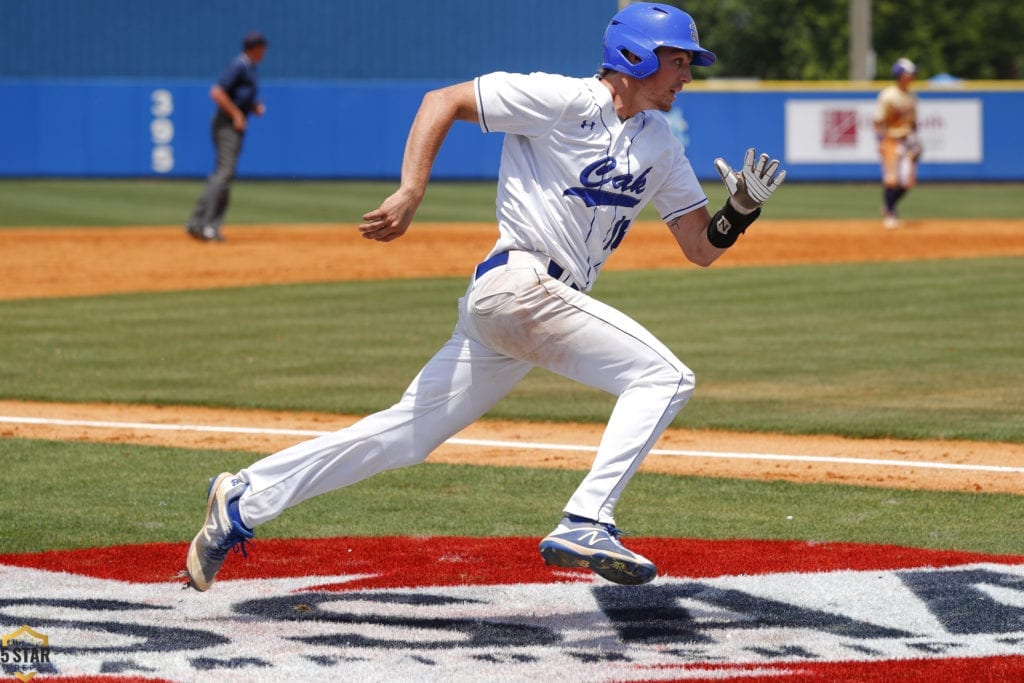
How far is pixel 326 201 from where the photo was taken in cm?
2738

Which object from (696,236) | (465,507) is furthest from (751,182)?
(465,507)

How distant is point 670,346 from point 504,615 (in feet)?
22.9

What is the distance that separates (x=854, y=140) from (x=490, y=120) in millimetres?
28210

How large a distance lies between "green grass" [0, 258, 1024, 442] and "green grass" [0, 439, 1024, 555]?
1.69 metres

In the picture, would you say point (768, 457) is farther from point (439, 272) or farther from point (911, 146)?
point (911, 146)

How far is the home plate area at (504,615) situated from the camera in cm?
448

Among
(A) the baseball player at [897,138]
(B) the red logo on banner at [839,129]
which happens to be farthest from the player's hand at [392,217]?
(B) the red logo on banner at [839,129]

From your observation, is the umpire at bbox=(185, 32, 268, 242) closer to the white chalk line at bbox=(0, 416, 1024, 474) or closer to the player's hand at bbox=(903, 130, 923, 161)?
the player's hand at bbox=(903, 130, 923, 161)

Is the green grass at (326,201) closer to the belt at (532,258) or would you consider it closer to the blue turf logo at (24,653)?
the belt at (532,258)

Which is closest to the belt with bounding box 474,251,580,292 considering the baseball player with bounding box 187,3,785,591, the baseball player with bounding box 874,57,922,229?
the baseball player with bounding box 187,3,785,591

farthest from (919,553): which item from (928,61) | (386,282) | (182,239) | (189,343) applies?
(928,61)

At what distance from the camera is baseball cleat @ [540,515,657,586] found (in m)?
4.68

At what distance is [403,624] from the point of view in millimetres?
4988

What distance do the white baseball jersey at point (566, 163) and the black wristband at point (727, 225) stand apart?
283 mm
